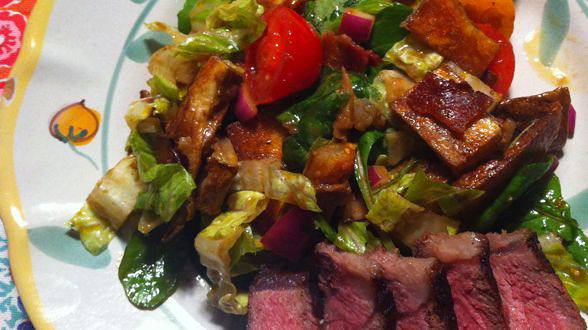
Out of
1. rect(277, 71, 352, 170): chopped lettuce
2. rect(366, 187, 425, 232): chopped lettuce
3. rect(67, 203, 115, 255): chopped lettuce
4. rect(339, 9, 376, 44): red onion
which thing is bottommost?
rect(67, 203, 115, 255): chopped lettuce

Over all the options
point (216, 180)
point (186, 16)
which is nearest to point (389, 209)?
point (216, 180)

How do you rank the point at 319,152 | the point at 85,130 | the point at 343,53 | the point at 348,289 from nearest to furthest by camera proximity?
the point at 348,289
the point at 319,152
the point at 343,53
the point at 85,130

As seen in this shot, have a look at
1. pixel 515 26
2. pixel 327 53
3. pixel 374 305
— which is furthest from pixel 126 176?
pixel 515 26

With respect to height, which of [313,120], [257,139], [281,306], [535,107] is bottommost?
[281,306]

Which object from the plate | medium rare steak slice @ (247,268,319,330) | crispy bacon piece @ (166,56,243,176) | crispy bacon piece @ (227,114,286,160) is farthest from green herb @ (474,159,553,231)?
crispy bacon piece @ (166,56,243,176)

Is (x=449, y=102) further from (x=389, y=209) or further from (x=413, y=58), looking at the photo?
(x=389, y=209)

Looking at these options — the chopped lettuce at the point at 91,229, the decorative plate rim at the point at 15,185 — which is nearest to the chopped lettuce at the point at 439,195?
the chopped lettuce at the point at 91,229

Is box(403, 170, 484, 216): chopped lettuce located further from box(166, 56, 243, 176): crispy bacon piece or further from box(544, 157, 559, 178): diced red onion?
box(166, 56, 243, 176): crispy bacon piece
